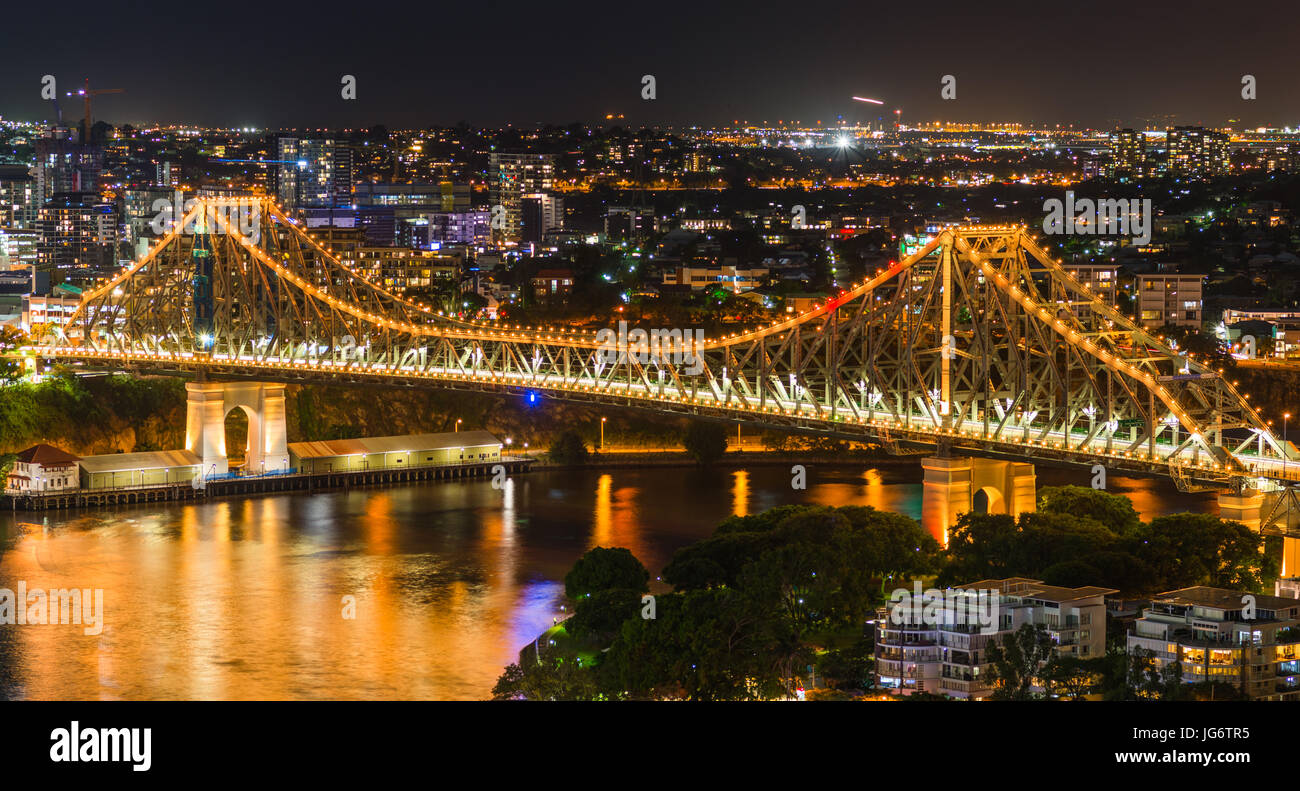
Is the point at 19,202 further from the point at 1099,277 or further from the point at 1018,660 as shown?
the point at 1018,660

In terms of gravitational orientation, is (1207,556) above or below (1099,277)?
below

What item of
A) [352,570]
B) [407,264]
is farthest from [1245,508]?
[407,264]

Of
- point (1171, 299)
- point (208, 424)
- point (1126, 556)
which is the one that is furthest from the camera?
point (1171, 299)

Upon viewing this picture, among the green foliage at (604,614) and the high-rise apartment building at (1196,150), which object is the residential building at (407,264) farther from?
the green foliage at (604,614)

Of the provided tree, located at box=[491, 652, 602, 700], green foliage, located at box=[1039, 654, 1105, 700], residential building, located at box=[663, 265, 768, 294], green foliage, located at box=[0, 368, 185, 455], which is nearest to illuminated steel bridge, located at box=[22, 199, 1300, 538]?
green foliage, located at box=[0, 368, 185, 455]

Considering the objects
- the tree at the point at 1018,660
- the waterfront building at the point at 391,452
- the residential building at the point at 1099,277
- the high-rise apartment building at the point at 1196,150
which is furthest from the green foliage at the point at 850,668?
the high-rise apartment building at the point at 1196,150

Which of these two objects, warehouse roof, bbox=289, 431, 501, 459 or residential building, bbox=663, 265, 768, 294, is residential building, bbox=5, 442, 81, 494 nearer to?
warehouse roof, bbox=289, 431, 501, 459

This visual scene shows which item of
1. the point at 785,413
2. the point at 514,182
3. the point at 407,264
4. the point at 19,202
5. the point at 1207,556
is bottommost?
the point at 1207,556
